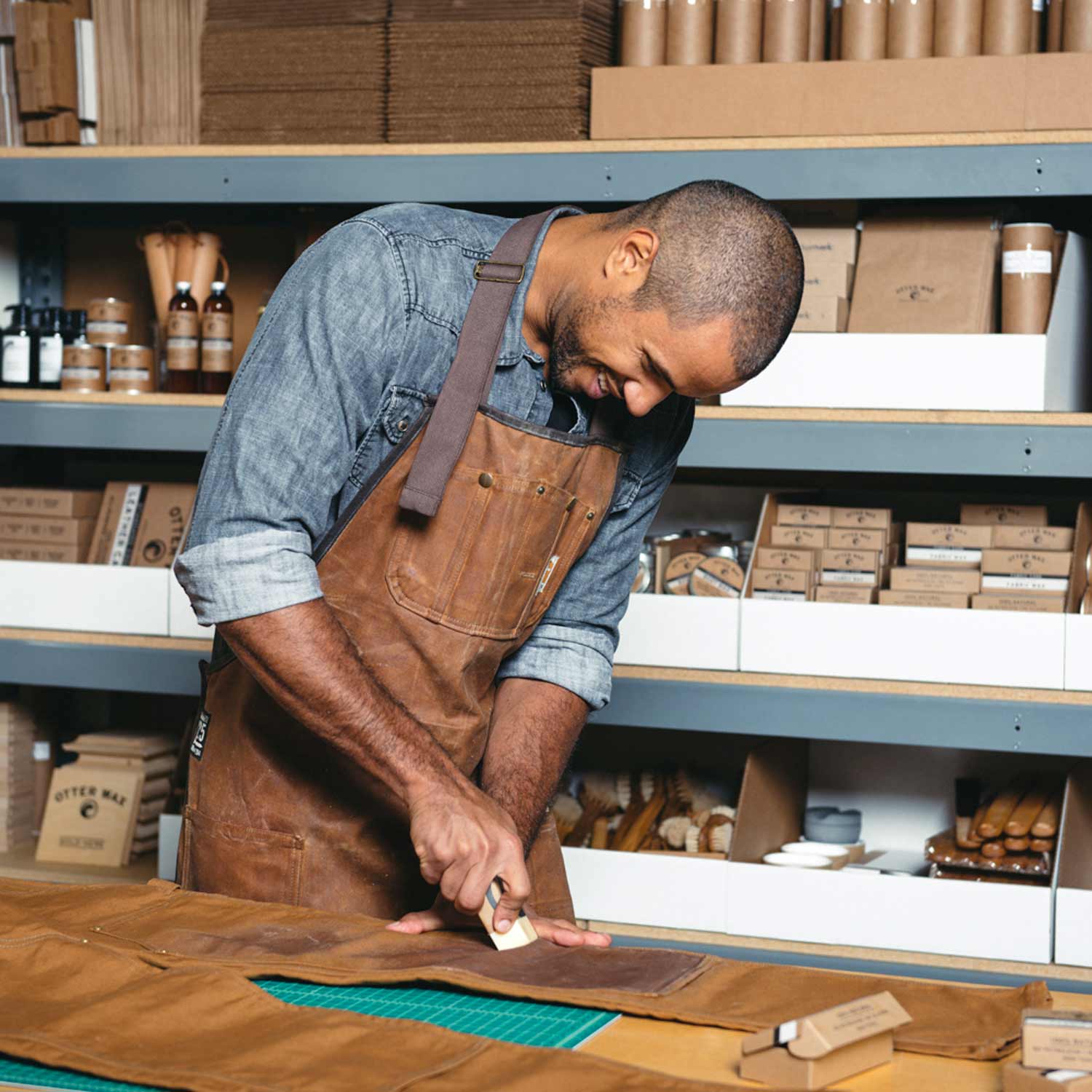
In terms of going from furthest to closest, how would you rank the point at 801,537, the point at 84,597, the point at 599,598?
the point at 84,597 < the point at 801,537 < the point at 599,598

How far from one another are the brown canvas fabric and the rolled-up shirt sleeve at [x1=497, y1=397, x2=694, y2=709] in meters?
0.46

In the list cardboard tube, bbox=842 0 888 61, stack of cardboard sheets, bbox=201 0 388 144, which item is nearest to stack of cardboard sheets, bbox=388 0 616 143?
stack of cardboard sheets, bbox=201 0 388 144

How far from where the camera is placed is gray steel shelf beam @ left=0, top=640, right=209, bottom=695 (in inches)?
113

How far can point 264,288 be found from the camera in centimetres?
337

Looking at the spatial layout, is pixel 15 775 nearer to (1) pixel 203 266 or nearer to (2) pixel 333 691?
(1) pixel 203 266

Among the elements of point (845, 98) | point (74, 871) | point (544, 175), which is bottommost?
point (74, 871)

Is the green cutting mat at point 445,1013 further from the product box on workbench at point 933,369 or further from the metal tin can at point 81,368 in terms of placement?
the metal tin can at point 81,368

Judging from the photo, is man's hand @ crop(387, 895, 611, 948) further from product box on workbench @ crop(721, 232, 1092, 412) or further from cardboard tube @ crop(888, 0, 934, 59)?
cardboard tube @ crop(888, 0, 934, 59)

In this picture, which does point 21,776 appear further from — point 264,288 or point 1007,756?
point 1007,756

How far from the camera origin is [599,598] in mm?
1839

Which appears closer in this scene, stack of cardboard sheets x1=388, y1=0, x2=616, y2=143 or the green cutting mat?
the green cutting mat

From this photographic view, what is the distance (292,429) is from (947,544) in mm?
1562

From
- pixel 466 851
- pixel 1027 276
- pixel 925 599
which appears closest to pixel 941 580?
pixel 925 599

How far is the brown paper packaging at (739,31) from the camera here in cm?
265
